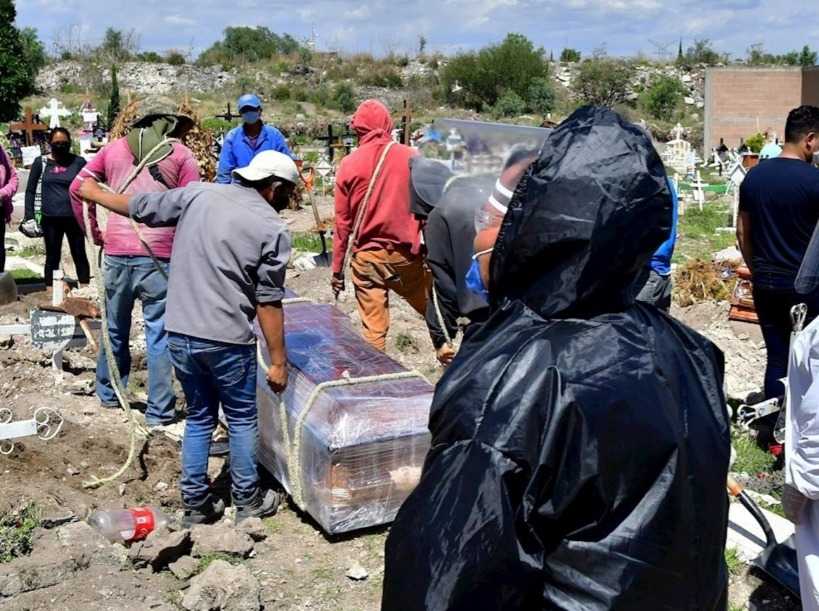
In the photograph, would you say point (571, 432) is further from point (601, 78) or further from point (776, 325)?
point (601, 78)

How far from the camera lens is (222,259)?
13.7 feet

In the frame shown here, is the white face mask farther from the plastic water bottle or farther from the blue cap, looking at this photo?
the plastic water bottle

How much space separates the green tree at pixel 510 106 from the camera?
1598 inches

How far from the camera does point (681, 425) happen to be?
162 centimetres

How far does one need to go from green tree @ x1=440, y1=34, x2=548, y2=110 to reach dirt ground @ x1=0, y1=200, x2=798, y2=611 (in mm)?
38877

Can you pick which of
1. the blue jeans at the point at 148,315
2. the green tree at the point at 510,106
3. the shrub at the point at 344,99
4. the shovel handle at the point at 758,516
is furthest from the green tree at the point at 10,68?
the shovel handle at the point at 758,516

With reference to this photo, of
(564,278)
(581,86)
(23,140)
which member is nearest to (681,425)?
(564,278)

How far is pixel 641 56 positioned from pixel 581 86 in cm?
1209

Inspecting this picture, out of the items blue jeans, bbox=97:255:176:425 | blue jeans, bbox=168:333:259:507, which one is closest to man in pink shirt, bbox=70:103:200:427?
blue jeans, bbox=97:255:176:425

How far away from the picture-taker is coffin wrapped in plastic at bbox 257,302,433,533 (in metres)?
4.38

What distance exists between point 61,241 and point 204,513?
5560 mm

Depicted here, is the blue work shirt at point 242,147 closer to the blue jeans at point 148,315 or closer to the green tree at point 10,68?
the blue jeans at point 148,315

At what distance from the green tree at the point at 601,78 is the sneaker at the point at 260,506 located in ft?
126

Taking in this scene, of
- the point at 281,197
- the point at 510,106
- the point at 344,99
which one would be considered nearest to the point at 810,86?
the point at 510,106
